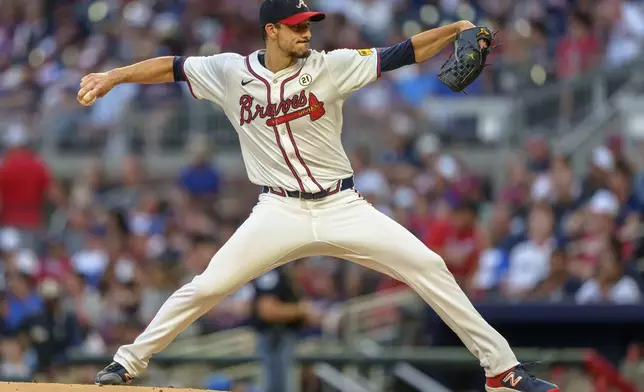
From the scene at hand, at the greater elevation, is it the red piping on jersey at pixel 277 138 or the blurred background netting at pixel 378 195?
the red piping on jersey at pixel 277 138

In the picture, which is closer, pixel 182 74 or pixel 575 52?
pixel 182 74

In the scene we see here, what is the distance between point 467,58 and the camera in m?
6.71

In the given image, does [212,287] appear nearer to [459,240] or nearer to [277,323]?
[277,323]

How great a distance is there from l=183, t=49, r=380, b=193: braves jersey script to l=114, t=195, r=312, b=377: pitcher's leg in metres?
0.19

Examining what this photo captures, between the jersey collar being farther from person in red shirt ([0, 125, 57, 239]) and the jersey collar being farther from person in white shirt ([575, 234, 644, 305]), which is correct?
person in red shirt ([0, 125, 57, 239])

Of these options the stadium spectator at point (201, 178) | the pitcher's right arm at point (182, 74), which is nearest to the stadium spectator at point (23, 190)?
the stadium spectator at point (201, 178)

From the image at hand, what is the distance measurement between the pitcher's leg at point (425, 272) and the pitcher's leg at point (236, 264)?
0.19 metres

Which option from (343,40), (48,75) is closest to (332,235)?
(343,40)

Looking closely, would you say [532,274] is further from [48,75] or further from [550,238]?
[48,75]

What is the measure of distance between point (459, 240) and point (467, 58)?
5.12 metres

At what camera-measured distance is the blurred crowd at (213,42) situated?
1416 centimetres

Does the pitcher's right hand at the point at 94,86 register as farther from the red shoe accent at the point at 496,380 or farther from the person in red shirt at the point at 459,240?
the person in red shirt at the point at 459,240

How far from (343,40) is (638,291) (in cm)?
613

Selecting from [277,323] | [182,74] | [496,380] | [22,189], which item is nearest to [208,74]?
[182,74]
